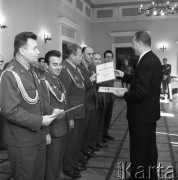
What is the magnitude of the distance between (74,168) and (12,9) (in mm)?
4189

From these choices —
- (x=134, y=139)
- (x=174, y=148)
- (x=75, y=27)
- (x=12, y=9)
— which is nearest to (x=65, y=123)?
(x=134, y=139)

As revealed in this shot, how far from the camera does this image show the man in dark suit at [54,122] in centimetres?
236

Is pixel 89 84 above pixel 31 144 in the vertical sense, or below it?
above

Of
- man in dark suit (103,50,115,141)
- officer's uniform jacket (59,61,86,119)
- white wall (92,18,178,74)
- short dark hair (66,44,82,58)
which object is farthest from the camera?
white wall (92,18,178,74)

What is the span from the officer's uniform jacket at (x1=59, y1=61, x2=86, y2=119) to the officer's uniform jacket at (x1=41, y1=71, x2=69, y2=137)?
0.38 m

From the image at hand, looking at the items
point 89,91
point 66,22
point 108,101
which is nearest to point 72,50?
point 89,91

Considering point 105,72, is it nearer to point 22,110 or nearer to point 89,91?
point 89,91

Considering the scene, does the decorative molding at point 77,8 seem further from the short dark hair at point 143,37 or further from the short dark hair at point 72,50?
the short dark hair at point 143,37

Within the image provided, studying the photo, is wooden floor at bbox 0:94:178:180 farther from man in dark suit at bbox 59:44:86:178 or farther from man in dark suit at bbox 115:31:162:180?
man in dark suit at bbox 115:31:162:180

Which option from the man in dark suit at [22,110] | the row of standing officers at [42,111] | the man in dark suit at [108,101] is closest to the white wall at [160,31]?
the man in dark suit at [108,101]

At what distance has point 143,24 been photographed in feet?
39.4

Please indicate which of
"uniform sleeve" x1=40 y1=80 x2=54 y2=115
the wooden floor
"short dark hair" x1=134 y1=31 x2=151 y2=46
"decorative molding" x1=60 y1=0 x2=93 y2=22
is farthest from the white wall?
"uniform sleeve" x1=40 y1=80 x2=54 y2=115

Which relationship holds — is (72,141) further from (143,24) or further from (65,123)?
(143,24)

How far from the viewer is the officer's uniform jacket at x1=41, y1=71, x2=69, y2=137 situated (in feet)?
7.65
